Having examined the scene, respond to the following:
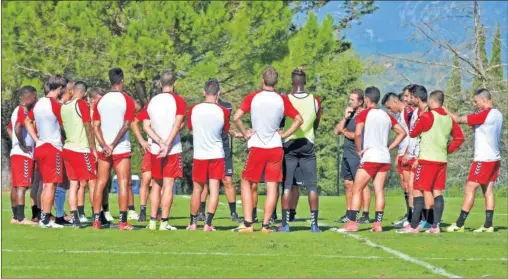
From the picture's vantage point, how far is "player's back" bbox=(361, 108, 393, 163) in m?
15.2

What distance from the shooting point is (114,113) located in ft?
49.1

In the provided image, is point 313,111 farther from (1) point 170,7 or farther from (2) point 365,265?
(1) point 170,7

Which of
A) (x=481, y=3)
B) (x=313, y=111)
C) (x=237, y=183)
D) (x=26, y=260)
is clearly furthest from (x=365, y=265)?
(x=237, y=183)

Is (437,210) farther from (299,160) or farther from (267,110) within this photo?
(267,110)

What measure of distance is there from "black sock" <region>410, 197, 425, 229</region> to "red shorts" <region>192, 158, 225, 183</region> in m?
2.61

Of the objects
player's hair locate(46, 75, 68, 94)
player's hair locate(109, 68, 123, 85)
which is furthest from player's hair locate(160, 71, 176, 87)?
player's hair locate(46, 75, 68, 94)

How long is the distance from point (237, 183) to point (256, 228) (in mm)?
33843

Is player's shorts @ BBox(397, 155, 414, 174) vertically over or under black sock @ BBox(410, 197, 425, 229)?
over

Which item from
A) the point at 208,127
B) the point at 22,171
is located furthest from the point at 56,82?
the point at 208,127

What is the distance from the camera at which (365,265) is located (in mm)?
11086

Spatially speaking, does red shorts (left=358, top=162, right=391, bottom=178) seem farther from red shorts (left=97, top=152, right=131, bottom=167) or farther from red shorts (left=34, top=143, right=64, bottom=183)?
red shorts (left=34, top=143, right=64, bottom=183)

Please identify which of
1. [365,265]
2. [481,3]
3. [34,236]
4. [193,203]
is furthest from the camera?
[481,3]

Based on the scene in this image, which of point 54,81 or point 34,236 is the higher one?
point 54,81

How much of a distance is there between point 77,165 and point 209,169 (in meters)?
1.80
